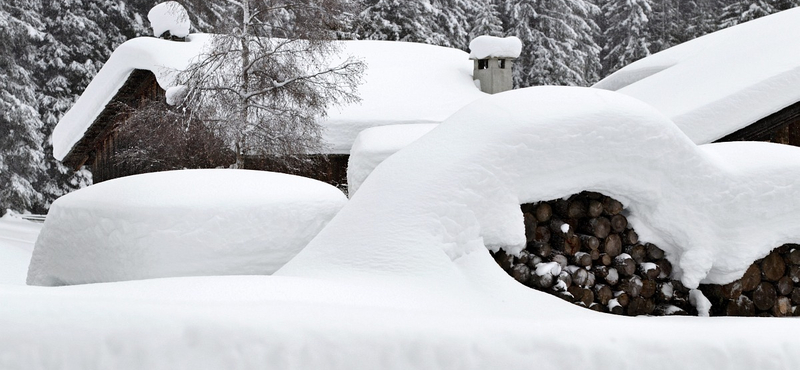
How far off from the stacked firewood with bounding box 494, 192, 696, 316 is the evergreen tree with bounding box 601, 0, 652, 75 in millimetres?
21332

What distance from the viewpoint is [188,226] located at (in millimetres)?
4395

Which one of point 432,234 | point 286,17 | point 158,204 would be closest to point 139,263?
point 158,204

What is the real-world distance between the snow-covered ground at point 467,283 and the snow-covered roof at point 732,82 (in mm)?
3422

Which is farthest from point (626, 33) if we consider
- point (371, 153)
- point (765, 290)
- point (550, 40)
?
point (765, 290)

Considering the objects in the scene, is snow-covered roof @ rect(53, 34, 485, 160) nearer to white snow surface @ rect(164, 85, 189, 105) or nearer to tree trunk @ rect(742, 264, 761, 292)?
white snow surface @ rect(164, 85, 189, 105)

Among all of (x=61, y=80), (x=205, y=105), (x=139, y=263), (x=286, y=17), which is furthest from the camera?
(x=61, y=80)

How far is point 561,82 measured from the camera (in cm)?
2239

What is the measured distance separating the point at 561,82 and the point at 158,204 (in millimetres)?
19285

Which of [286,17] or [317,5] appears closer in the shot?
[317,5]

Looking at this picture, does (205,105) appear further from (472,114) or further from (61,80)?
(61,80)

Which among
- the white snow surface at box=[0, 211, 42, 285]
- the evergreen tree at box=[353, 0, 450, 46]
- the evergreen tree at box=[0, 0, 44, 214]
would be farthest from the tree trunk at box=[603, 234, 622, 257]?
the evergreen tree at box=[353, 0, 450, 46]

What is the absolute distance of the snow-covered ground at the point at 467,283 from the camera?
6.23 ft

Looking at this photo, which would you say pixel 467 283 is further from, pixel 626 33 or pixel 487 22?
pixel 626 33

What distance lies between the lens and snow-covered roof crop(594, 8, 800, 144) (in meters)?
7.37
